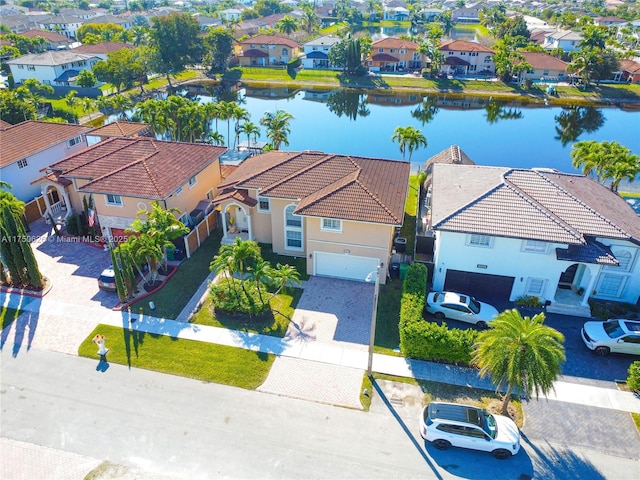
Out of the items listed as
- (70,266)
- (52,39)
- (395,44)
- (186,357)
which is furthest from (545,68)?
(52,39)

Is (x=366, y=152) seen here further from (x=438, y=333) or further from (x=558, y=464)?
(x=558, y=464)

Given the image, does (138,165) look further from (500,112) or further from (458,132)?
(500,112)

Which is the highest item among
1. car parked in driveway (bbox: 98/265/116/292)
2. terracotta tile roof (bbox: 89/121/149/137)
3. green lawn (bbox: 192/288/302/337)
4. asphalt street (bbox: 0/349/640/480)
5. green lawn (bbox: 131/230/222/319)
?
terracotta tile roof (bbox: 89/121/149/137)

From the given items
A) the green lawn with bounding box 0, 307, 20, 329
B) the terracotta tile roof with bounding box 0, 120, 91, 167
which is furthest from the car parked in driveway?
the terracotta tile roof with bounding box 0, 120, 91, 167

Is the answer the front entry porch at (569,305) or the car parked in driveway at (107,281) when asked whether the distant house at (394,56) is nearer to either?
the front entry porch at (569,305)

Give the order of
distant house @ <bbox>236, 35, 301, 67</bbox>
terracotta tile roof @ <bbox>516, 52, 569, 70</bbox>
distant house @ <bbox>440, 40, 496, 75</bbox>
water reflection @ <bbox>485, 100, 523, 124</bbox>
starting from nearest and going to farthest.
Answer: water reflection @ <bbox>485, 100, 523, 124</bbox> → terracotta tile roof @ <bbox>516, 52, 569, 70</bbox> → distant house @ <bbox>440, 40, 496, 75</bbox> → distant house @ <bbox>236, 35, 301, 67</bbox>

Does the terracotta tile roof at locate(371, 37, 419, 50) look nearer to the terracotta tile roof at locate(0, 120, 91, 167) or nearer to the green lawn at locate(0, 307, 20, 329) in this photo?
the terracotta tile roof at locate(0, 120, 91, 167)

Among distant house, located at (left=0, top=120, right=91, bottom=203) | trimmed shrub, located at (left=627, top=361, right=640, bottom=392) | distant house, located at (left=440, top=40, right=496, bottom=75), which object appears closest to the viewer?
trimmed shrub, located at (left=627, top=361, right=640, bottom=392)
